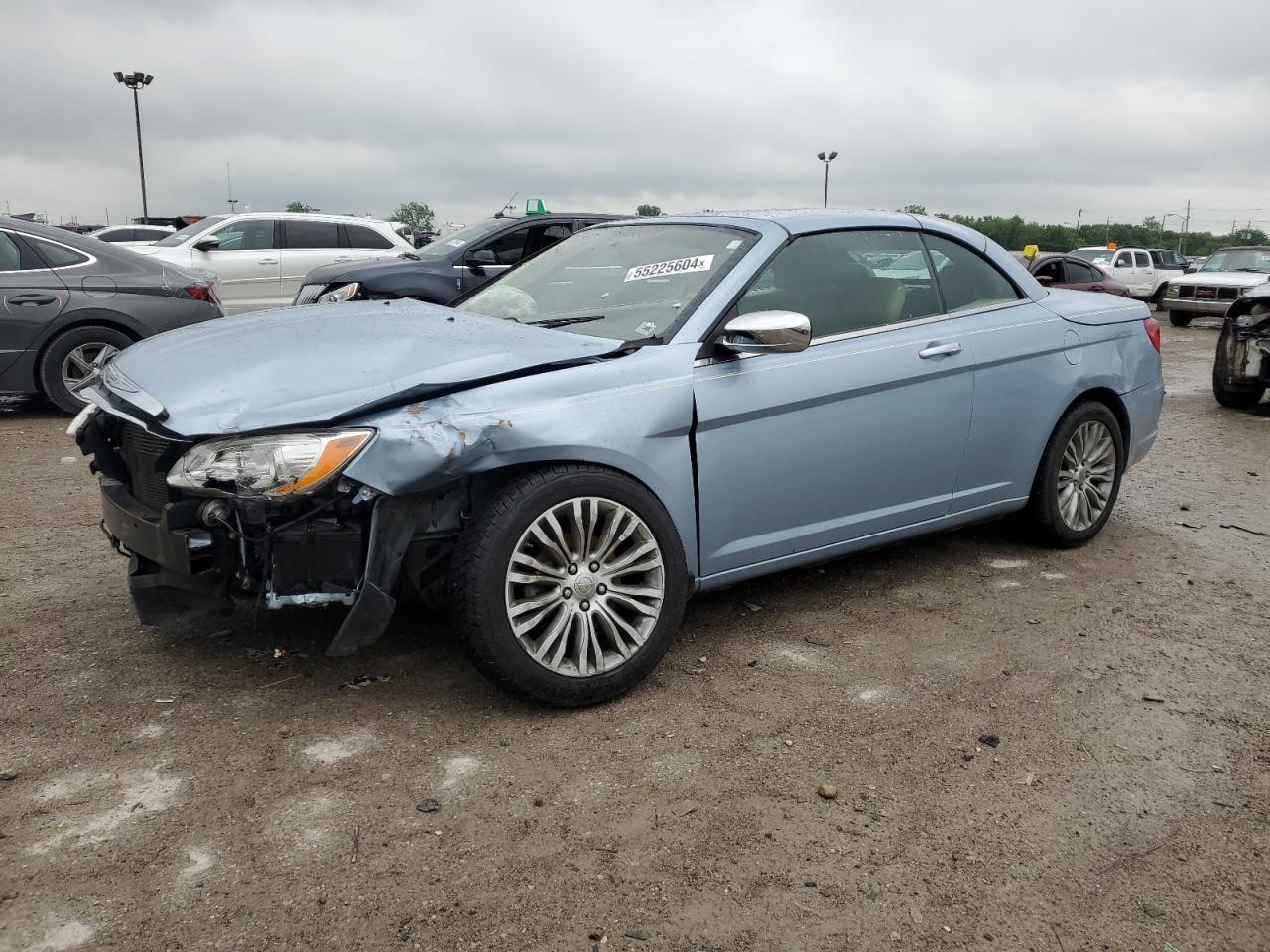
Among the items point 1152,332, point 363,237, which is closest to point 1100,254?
point 363,237

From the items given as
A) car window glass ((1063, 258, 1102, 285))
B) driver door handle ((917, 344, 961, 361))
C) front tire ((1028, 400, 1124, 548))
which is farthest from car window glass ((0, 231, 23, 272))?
car window glass ((1063, 258, 1102, 285))

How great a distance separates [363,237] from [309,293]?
4278 mm

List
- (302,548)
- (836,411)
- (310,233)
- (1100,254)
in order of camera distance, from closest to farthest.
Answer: (302,548)
(836,411)
(310,233)
(1100,254)

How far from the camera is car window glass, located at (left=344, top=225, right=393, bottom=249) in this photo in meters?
14.7

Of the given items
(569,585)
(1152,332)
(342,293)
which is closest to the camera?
(569,585)

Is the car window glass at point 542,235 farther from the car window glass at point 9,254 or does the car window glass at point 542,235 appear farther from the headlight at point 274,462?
the headlight at point 274,462

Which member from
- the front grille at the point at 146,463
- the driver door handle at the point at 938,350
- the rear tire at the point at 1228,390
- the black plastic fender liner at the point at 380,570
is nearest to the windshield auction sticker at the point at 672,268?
the driver door handle at the point at 938,350

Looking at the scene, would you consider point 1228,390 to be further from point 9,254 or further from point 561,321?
point 9,254

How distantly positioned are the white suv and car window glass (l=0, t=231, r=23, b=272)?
5.61 m

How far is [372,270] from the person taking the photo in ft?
34.1

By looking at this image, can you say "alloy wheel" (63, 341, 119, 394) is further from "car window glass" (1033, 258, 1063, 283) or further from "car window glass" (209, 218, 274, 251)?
"car window glass" (1033, 258, 1063, 283)

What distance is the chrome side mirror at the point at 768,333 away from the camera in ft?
12.0

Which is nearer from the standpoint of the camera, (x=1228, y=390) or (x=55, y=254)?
(x=55, y=254)

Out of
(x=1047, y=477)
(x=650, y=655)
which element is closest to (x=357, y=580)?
(x=650, y=655)
